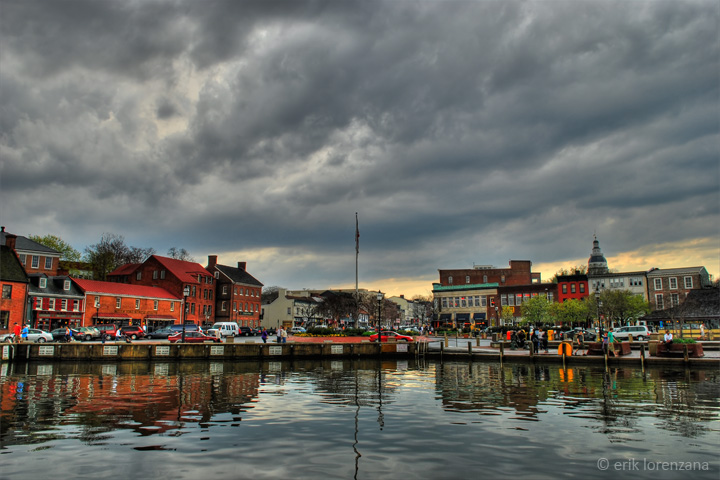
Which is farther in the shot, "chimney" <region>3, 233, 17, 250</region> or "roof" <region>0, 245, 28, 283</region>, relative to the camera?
"chimney" <region>3, 233, 17, 250</region>

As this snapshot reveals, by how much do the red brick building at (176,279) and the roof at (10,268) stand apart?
27182 mm

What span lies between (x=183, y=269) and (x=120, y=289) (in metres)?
16.8

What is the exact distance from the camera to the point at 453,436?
14.1m

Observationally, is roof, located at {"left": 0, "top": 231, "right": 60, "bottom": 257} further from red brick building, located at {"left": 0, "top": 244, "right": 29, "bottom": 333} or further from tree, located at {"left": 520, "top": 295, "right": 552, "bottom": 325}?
tree, located at {"left": 520, "top": 295, "right": 552, "bottom": 325}

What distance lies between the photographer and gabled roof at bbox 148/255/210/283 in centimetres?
9069

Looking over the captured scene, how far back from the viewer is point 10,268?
62094 mm

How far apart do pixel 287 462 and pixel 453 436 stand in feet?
16.0

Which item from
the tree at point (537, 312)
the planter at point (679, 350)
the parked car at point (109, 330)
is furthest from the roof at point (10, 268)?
the tree at point (537, 312)

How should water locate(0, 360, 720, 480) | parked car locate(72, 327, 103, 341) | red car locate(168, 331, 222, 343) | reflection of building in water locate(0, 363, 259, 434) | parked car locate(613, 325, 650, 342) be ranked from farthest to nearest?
parked car locate(72, 327, 103, 341)
parked car locate(613, 325, 650, 342)
red car locate(168, 331, 222, 343)
reflection of building in water locate(0, 363, 259, 434)
water locate(0, 360, 720, 480)

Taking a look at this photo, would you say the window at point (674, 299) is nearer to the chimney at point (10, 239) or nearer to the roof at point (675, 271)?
the roof at point (675, 271)

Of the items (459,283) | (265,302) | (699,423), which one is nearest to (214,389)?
(699,423)

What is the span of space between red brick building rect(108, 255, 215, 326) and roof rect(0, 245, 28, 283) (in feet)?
89.2

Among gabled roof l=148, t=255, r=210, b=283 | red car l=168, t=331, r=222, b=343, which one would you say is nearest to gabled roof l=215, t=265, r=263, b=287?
gabled roof l=148, t=255, r=210, b=283

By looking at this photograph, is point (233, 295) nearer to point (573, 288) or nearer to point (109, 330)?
point (109, 330)
